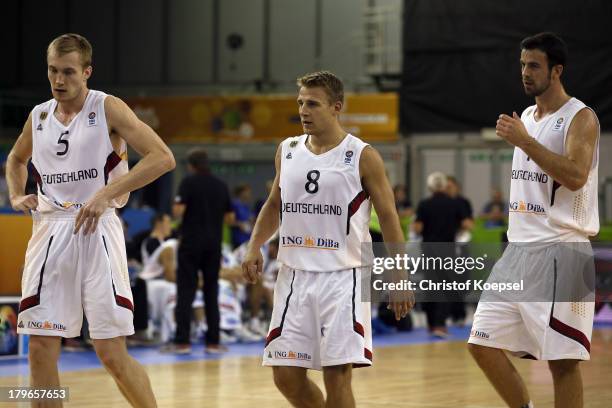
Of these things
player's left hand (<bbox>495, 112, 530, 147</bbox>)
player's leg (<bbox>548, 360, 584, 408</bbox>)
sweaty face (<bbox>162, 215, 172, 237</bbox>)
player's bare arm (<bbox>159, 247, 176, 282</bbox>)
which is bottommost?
player's bare arm (<bbox>159, 247, 176, 282</bbox>)

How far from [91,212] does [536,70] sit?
2.49m

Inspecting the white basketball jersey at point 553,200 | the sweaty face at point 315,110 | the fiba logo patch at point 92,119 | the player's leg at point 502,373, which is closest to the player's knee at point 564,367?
the player's leg at point 502,373

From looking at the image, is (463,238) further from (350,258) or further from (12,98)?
(12,98)

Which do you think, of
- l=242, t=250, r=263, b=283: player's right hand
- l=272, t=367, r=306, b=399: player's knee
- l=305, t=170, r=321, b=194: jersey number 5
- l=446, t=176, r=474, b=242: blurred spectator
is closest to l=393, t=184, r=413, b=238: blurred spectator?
l=446, t=176, r=474, b=242: blurred spectator

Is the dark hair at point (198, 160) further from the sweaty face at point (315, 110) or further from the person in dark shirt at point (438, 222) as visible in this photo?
the sweaty face at point (315, 110)

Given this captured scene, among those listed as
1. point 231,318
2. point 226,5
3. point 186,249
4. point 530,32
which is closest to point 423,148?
point 530,32

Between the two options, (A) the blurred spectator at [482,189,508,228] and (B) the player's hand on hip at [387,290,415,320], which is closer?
(B) the player's hand on hip at [387,290,415,320]

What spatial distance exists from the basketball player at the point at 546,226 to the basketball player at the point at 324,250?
0.63 m

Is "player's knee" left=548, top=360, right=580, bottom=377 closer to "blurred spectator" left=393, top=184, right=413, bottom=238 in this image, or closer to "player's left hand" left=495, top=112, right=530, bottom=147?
"player's left hand" left=495, top=112, right=530, bottom=147

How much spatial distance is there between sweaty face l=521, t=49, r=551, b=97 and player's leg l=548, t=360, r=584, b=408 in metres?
1.47

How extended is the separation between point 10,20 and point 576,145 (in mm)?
28804

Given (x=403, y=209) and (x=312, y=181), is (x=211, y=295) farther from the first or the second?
(x=312, y=181)

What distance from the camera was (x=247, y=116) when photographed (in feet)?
91.0

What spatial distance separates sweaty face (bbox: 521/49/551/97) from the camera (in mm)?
6105
